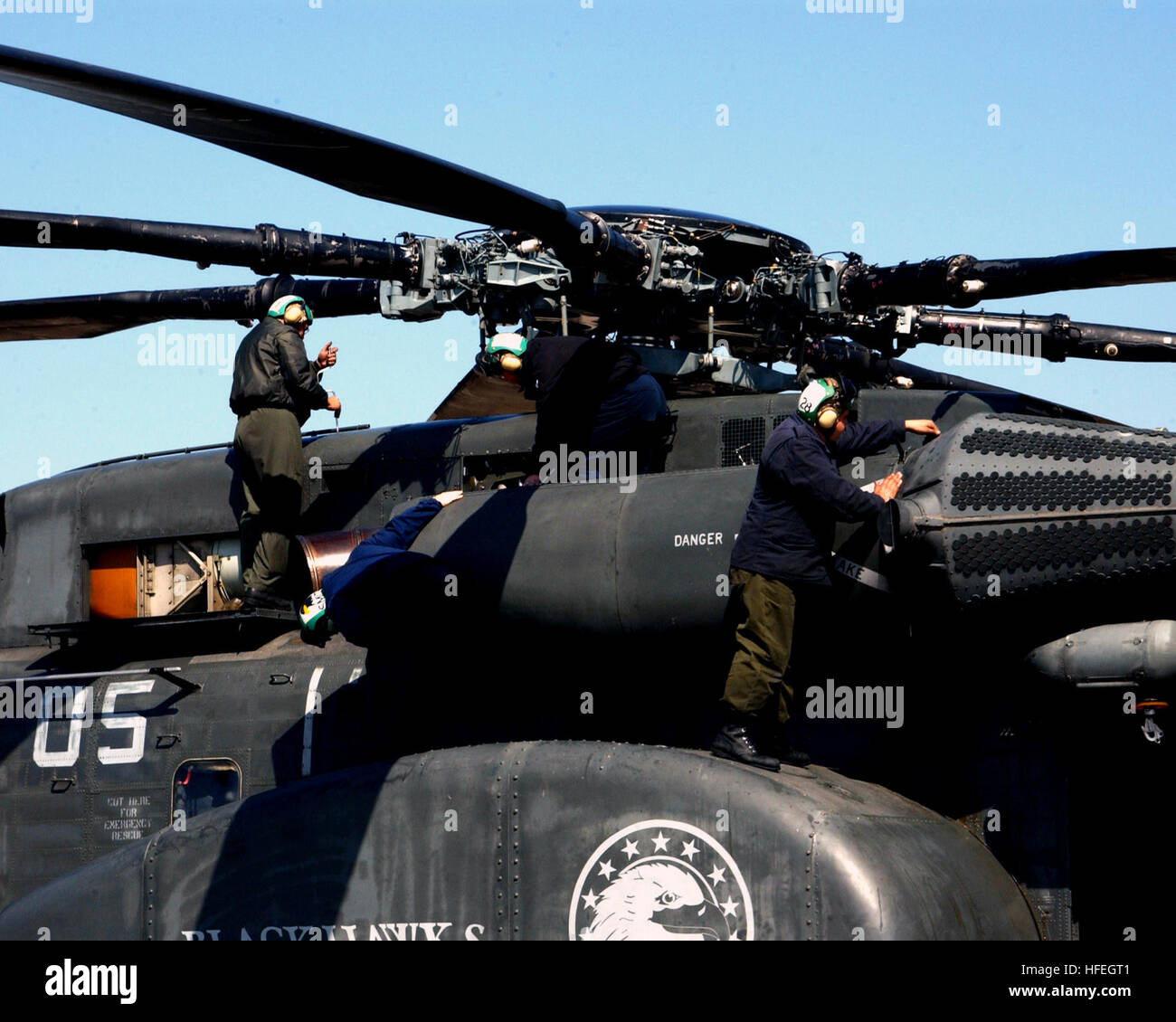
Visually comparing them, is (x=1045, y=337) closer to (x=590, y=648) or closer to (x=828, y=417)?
(x=828, y=417)

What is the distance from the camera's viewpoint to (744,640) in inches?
256

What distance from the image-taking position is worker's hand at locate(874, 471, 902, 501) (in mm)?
6621

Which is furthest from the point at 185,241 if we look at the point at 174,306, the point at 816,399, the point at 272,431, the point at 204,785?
the point at 816,399

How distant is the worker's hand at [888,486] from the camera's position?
6621mm

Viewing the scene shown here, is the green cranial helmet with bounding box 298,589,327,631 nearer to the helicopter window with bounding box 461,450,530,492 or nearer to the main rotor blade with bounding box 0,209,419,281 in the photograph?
the helicopter window with bounding box 461,450,530,492

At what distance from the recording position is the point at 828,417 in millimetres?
6723

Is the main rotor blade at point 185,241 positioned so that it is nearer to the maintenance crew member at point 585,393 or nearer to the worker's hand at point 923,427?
the maintenance crew member at point 585,393

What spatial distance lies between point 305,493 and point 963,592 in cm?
419

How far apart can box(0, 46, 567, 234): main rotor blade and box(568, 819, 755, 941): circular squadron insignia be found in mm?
2585

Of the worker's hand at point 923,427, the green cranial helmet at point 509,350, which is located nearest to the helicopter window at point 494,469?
the green cranial helmet at point 509,350

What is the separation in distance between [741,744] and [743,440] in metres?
1.95

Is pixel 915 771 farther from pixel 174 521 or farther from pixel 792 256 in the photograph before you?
pixel 174 521

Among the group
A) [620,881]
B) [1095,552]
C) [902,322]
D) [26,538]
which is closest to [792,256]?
[902,322]

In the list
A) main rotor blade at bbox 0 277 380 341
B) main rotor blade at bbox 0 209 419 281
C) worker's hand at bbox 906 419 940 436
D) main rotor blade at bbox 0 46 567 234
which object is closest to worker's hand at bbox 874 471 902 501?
worker's hand at bbox 906 419 940 436
